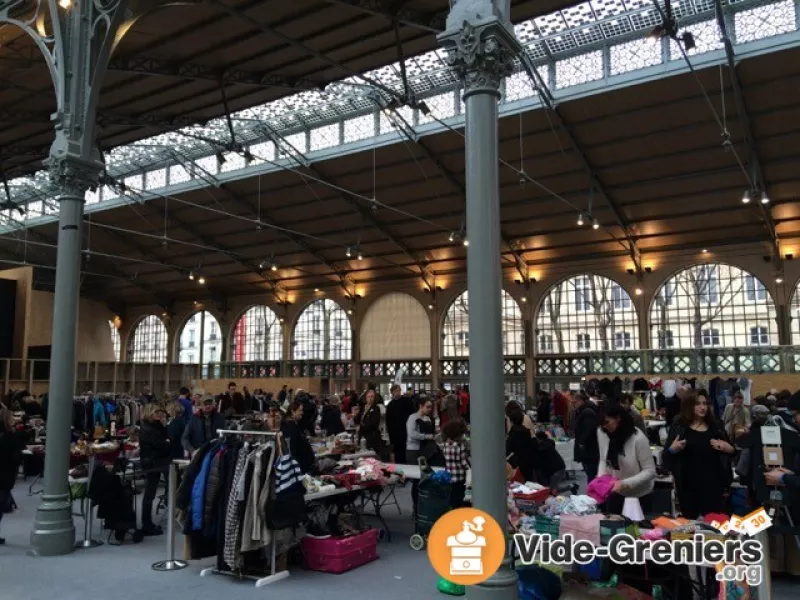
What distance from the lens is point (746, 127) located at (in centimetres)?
1524

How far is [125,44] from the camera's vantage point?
32.3ft

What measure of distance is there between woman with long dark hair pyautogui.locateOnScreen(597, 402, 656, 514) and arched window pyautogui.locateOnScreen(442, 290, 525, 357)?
1961cm

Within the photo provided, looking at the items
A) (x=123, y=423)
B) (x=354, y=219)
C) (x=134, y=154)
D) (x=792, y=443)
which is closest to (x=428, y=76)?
(x=354, y=219)

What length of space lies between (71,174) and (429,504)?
524 centimetres

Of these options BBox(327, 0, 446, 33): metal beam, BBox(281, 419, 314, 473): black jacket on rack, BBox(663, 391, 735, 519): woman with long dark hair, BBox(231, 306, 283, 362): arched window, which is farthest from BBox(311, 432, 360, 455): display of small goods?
BBox(231, 306, 283, 362): arched window

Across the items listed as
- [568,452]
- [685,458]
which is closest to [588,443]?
[685,458]

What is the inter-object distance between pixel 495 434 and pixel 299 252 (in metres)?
21.6

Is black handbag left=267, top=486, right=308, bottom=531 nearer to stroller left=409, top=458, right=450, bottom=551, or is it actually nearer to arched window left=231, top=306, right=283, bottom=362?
stroller left=409, top=458, right=450, bottom=551

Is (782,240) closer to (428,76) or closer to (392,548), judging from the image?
(428,76)

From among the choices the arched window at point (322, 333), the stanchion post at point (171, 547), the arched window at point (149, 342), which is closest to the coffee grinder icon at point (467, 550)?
the stanchion post at point (171, 547)

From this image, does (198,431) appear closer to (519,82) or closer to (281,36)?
(281,36)

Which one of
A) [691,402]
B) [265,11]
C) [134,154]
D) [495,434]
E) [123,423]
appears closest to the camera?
[495,434]

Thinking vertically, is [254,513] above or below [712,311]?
below

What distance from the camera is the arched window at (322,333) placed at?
Result: 92.8 ft
